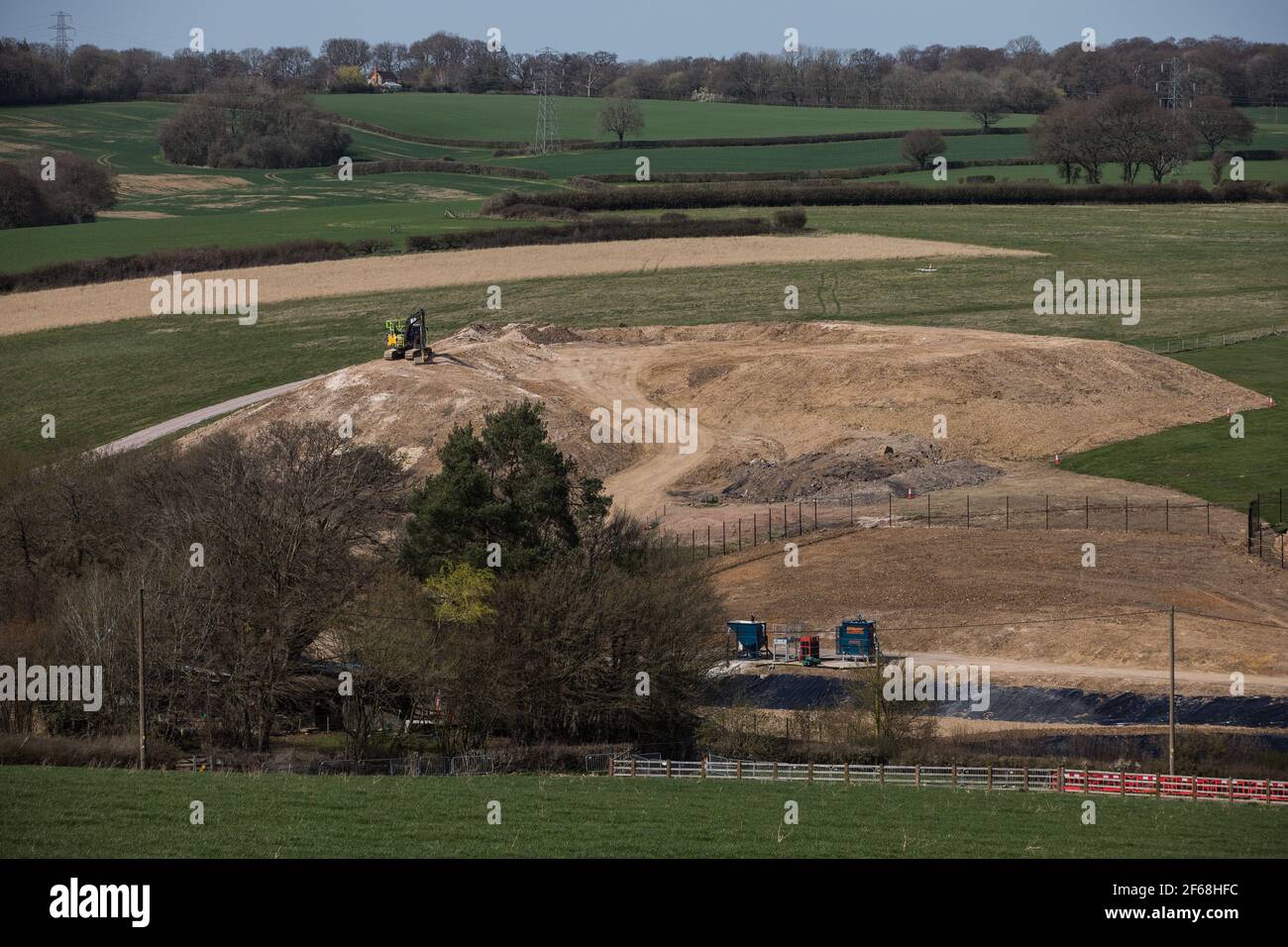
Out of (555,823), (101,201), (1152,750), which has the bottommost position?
(1152,750)

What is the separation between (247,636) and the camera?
151 feet

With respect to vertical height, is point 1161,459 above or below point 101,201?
below

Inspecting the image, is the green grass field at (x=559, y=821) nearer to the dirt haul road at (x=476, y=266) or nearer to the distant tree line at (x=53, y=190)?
the dirt haul road at (x=476, y=266)

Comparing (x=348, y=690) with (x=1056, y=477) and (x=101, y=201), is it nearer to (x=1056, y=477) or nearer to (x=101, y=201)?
(x=1056, y=477)

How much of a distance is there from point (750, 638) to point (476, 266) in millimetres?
70197

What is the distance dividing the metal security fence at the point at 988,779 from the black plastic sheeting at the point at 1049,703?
900 centimetres

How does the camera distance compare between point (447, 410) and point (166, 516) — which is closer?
point (166, 516)

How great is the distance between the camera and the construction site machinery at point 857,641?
52.6m

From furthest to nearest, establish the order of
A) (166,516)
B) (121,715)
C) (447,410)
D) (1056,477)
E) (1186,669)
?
(447,410)
(1056,477)
(166,516)
(1186,669)
(121,715)

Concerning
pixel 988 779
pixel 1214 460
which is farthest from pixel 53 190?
pixel 988 779

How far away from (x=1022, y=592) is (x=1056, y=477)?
1550cm

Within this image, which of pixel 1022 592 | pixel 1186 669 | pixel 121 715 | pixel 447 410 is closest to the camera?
pixel 121 715

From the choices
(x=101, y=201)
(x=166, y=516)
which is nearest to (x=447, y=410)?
(x=166, y=516)

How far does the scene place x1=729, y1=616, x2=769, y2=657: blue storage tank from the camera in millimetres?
54812
